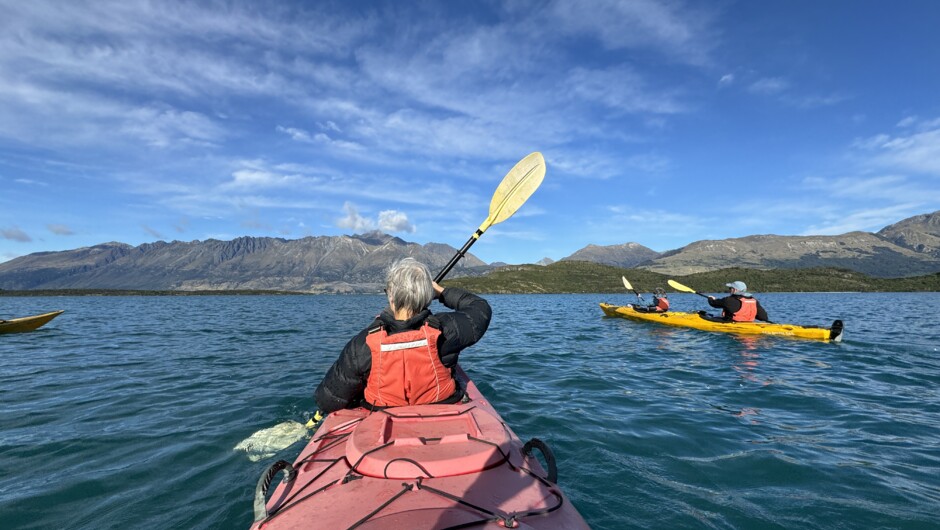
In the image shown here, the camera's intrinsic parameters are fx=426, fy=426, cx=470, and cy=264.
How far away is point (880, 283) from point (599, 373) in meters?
174

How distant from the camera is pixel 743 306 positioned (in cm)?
1856

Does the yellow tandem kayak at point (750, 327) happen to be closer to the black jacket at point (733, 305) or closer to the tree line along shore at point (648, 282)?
the black jacket at point (733, 305)

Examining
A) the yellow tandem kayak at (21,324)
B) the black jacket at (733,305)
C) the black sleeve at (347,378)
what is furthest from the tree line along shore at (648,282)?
the black sleeve at (347,378)

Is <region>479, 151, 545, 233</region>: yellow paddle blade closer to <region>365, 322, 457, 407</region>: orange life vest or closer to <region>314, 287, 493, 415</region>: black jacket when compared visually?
<region>314, 287, 493, 415</region>: black jacket

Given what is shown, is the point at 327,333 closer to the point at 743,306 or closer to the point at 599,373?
the point at 599,373

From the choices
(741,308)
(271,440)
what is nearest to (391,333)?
(271,440)

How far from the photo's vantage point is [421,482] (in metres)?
3.06

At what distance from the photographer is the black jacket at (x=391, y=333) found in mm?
4672

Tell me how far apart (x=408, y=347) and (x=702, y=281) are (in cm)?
18760

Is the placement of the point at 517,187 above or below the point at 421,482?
above

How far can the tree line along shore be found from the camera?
132625 millimetres

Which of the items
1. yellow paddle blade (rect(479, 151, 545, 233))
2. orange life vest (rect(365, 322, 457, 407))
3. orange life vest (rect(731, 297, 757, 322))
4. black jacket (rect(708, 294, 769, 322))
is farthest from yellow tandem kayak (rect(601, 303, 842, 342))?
orange life vest (rect(365, 322, 457, 407))

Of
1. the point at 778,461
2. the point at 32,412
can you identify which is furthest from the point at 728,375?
the point at 32,412

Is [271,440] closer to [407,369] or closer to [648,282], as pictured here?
[407,369]
